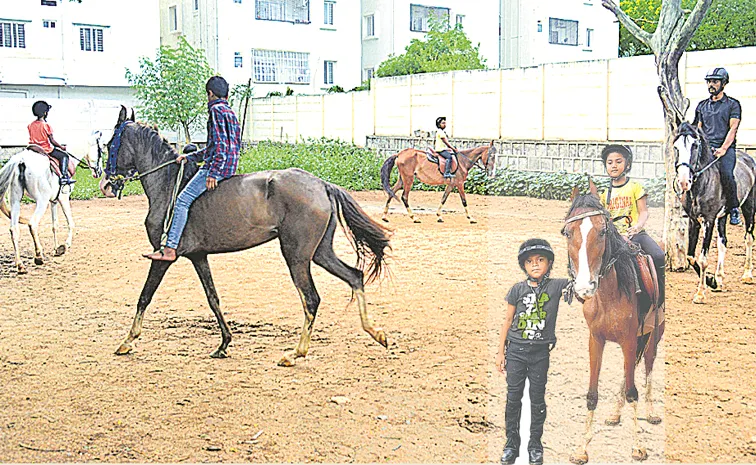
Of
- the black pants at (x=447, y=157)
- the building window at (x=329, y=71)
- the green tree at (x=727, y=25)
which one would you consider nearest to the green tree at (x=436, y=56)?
the building window at (x=329, y=71)

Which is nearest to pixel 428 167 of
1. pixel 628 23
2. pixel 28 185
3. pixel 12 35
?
pixel 628 23

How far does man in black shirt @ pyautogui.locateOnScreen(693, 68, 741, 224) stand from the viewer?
862 cm

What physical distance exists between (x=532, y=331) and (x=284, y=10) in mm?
32561

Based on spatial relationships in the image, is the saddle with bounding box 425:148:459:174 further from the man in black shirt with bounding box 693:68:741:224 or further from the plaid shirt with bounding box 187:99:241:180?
the plaid shirt with bounding box 187:99:241:180

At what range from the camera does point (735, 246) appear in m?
12.1

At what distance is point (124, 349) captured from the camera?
21.7 ft

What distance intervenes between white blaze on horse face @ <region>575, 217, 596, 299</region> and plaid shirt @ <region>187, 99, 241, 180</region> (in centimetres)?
387

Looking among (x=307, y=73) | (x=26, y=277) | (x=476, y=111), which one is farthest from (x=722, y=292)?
(x=307, y=73)

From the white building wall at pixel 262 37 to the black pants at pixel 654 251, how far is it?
29604 mm

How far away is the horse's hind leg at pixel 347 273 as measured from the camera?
6.34m

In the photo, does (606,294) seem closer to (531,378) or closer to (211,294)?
(531,378)

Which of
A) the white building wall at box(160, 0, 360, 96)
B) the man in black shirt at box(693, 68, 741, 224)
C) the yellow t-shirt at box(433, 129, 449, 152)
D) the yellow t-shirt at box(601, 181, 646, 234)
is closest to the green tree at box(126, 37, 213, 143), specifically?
the white building wall at box(160, 0, 360, 96)

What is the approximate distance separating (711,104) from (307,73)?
26.9m

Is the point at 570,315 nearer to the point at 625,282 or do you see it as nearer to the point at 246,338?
the point at 625,282
